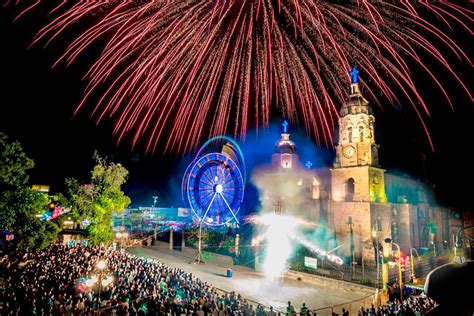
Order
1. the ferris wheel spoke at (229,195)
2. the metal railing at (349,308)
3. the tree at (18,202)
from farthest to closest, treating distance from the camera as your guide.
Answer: the ferris wheel spoke at (229,195)
the tree at (18,202)
the metal railing at (349,308)

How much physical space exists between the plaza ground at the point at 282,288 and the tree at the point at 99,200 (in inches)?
298

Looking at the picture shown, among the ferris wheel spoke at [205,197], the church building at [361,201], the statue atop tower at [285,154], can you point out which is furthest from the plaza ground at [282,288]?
the statue atop tower at [285,154]

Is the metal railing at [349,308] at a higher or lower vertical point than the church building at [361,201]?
lower

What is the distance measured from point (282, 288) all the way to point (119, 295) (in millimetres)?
12671

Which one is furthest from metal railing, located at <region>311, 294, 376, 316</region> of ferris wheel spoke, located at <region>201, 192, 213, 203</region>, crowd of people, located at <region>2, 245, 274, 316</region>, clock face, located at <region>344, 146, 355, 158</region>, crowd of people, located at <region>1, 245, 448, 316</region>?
ferris wheel spoke, located at <region>201, 192, 213, 203</region>

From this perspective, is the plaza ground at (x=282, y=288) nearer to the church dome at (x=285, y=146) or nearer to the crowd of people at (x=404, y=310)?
A: the crowd of people at (x=404, y=310)

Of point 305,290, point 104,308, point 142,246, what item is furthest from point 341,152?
point 104,308

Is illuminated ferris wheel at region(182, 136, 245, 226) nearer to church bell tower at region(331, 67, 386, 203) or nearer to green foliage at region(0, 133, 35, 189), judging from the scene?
church bell tower at region(331, 67, 386, 203)

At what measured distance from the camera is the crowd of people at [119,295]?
41.7 feet

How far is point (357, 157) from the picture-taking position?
37.7 meters

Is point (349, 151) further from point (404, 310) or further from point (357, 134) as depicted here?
point (404, 310)

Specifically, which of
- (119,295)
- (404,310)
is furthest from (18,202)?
(404,310)

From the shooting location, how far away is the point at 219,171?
137 feet

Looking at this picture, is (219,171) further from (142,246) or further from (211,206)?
(142,246)
